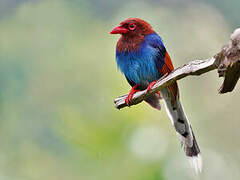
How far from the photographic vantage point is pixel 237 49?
2971mm

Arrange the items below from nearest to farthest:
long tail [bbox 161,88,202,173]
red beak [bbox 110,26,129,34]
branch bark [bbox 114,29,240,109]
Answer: branch bark [bbox 114,29,240,109] < red beak [bbox 110,26,129,34] < long tail [bbox 161,88,202,173]

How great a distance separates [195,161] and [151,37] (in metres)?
1.48

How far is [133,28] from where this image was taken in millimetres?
4297

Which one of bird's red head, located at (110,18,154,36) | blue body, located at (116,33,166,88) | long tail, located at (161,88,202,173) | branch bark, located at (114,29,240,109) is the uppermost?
bird's red head, located at (110,18,154,36)

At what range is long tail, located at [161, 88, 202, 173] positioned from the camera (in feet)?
14.9

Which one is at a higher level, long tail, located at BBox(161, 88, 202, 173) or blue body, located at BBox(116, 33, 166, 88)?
blue body, located at BBox(116, 33, 166, 88)

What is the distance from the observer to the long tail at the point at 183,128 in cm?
454

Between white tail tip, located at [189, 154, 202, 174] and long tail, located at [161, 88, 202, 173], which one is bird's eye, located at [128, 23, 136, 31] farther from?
white tail tip, located at [189, 154, 202, 174]

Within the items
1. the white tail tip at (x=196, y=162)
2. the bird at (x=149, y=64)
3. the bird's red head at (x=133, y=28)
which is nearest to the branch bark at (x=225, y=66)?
the bird at (x=149, y=64)

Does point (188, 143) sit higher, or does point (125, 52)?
point (125, 52)

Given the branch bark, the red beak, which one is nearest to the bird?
the red beak

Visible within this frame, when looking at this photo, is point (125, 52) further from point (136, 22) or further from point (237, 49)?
point (237, 49)

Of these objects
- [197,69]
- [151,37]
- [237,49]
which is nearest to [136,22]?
[151,37]

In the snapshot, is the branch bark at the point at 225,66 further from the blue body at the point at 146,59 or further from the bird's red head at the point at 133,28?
the bird's red head at the point at 133,28
